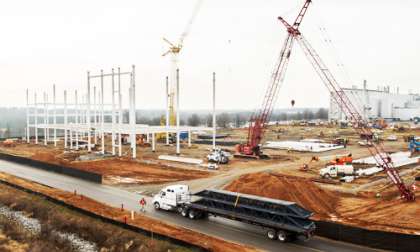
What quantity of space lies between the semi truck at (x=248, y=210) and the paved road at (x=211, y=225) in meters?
0.54

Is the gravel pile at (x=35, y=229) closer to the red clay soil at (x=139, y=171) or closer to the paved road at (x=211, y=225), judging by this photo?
the paved road at (x=211, y=225)

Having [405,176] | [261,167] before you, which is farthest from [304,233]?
[261,167]

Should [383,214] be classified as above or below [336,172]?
below

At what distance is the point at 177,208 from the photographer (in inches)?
1075

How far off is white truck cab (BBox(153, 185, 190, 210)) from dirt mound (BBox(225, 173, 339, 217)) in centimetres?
751

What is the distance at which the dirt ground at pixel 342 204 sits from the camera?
2498cm

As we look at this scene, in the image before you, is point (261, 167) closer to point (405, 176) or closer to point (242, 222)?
point (405, 176)

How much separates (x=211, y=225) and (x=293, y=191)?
1008 cm

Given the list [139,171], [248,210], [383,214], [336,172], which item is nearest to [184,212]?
[248,210]

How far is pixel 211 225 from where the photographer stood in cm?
2445

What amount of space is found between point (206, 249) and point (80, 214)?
38.9 feet

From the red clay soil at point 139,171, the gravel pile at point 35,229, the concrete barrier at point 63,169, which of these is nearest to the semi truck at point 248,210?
the gravel pile at point 35,229

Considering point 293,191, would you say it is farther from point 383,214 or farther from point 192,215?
point 192,215

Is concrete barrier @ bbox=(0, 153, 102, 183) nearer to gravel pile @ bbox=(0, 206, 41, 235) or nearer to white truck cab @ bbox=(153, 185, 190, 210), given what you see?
gravel pile @ bbox=(0, 206, 41, 235)
